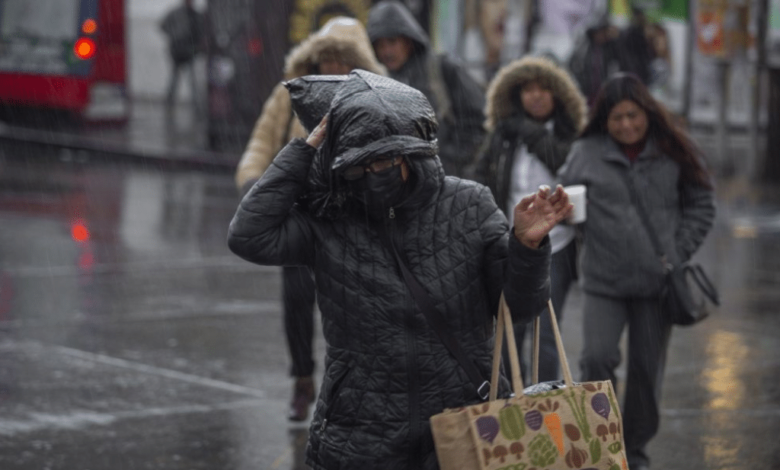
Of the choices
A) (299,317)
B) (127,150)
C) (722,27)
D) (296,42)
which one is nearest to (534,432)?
(299,317)

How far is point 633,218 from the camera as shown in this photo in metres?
5.55

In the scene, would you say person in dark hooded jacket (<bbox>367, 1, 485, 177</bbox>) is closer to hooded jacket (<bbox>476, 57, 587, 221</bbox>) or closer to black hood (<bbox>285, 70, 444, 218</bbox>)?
hooded jacket (<bbox>476, 57, 587, 221</bbox>)

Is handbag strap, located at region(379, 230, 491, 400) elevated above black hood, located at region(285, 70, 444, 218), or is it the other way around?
black hood, located at region(285, 70, 444, 218)

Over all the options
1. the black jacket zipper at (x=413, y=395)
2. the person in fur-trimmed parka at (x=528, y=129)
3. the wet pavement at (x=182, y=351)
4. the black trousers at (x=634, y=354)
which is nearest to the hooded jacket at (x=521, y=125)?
the person in fur-trimmed parka at (x=528, y=129)

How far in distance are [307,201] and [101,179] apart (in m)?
12.9

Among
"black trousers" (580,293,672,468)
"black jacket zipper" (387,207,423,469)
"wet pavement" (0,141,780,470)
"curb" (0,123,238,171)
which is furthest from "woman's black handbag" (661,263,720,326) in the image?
"curb" (0,123,238,171)

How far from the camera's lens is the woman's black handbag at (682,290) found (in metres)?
5.41

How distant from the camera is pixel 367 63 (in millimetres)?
5988

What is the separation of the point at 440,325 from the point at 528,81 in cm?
311

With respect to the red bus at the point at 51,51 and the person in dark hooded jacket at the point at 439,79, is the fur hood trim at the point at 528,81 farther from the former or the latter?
the red bus at the point at 51,51

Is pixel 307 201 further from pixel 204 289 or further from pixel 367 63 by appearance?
pixel 204 289

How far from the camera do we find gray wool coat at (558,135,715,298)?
550cm

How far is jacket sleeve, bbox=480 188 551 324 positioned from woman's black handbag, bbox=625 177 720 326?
1.99 metres

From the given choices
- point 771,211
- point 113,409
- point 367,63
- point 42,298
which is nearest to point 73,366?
point 113,409
